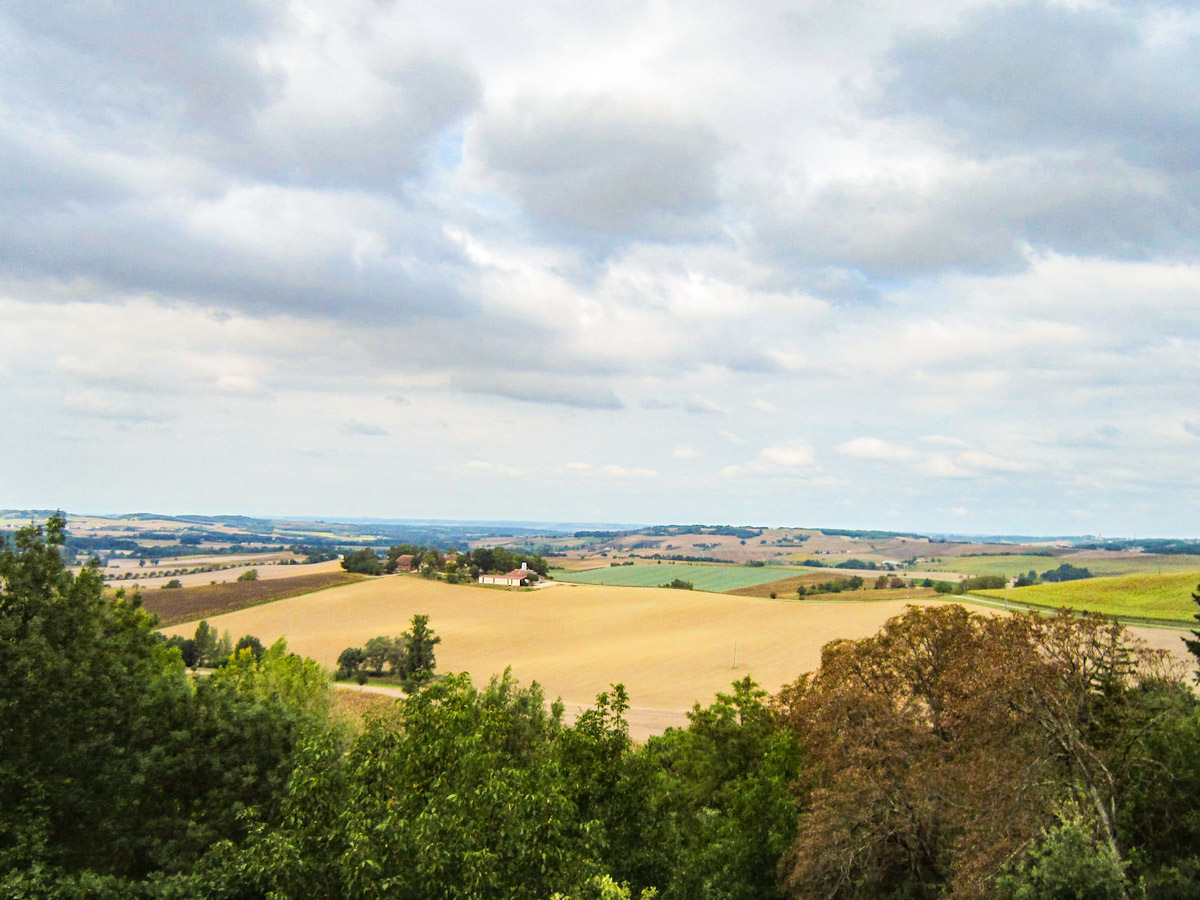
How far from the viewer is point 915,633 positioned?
82.3ft

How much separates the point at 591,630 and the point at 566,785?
261 feet

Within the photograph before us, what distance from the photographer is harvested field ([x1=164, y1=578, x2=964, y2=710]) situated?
6969cm

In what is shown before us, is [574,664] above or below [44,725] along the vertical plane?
below

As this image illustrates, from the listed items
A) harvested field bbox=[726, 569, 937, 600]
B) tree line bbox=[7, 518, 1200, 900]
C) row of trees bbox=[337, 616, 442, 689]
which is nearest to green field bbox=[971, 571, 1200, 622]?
harvested field bbox=[726, 569, 937, 600]

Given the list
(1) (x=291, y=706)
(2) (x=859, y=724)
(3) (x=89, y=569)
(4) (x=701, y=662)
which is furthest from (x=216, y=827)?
(4) (x=701, y=662)

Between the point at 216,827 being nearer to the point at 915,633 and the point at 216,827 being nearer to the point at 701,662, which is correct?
the point at 915,633

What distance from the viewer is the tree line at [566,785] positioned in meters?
13.9

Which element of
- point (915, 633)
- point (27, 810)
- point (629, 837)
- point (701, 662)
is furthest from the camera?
point (701, 662)

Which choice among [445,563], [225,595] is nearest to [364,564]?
[445,563]

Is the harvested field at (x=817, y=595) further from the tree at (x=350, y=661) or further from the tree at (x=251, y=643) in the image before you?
the tree at (x=251, y=643)

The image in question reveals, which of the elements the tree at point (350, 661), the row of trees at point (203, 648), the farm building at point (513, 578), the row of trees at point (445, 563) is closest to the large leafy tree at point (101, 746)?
the tree at point (350, 661)

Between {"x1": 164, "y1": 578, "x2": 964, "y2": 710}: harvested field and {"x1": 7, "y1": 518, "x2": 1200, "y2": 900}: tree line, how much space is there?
3727 cm

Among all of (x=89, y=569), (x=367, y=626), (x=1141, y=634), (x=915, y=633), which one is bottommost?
(x=367, y=626)

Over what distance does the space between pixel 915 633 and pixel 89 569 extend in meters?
25.0
